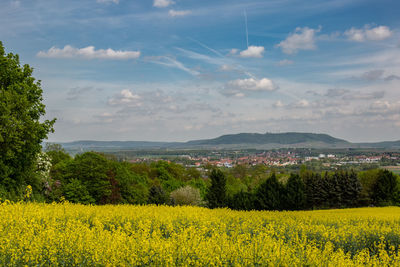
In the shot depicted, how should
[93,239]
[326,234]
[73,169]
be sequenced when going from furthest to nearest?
1. [73,169]
2. [326,234]
3. [93,239]

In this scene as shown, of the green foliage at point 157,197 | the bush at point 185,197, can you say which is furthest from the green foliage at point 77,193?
the bush at point 185,197

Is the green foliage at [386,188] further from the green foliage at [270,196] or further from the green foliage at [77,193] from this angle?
the green foliage at [77,193]

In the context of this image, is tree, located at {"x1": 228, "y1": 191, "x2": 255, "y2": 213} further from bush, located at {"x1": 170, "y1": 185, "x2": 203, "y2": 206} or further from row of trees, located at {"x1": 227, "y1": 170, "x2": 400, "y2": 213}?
bush, located at {"x1": 170, "y1": 185, "x2": 203, "y2": 206}

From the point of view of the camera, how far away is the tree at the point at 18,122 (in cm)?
2600

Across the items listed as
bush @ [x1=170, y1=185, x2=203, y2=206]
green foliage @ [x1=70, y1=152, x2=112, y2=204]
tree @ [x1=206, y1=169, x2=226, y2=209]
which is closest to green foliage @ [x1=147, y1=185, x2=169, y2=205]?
bush @ [x1=170, y1=185, x2=203, y2=206]

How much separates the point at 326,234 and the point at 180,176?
9190cm

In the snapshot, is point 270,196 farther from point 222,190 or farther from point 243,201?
point 222,190

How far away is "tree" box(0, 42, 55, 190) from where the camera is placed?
26.0m

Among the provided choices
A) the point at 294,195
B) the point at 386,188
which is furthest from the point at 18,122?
the point at 386,188

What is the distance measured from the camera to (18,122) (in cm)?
2645

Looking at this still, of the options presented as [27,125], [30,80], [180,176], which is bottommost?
[180,176]

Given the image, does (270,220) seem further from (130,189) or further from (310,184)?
(310,184)

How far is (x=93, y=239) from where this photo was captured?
9.41 m

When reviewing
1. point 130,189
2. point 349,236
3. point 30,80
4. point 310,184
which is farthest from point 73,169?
point 349,236
